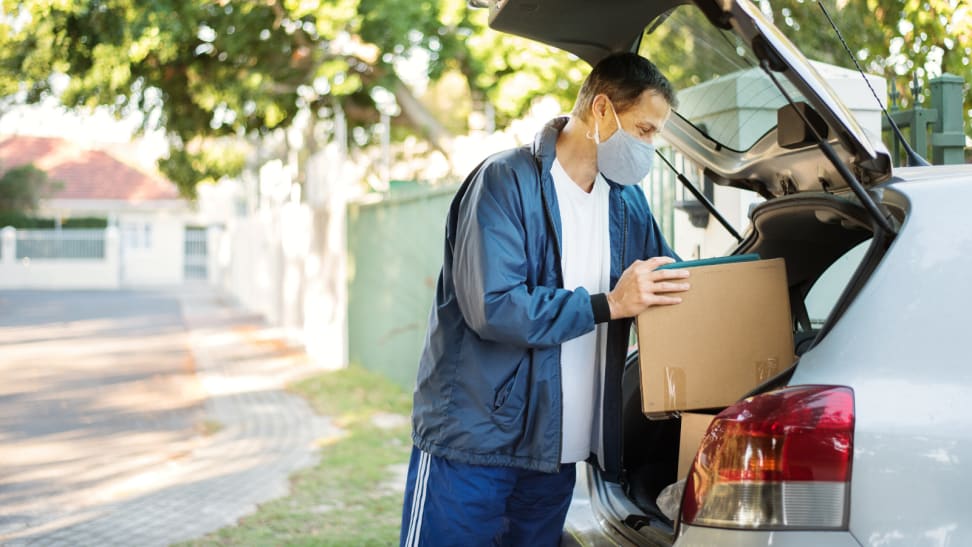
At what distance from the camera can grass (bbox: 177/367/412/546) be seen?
5.50 metres

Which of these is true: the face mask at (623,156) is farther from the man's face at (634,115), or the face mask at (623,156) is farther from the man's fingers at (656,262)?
the man's fingers at (656,262)

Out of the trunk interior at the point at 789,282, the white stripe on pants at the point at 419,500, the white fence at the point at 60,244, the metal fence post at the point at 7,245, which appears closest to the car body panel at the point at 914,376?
the trunk interior at the point at 789,282

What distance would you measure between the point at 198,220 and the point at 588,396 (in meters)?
51.5

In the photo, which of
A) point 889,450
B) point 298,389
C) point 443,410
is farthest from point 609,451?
point 298,389

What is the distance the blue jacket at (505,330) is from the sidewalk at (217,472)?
3222 millimetres

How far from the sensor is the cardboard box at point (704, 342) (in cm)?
258

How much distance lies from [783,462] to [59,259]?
39813 mm

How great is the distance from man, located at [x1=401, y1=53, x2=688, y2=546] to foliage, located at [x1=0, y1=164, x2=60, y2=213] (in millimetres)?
39117

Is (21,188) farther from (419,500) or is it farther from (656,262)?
(656,262)

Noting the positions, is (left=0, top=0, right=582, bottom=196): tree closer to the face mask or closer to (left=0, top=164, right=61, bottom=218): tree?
the face mask

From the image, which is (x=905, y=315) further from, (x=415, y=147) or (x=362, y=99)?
(x=415, y=147)

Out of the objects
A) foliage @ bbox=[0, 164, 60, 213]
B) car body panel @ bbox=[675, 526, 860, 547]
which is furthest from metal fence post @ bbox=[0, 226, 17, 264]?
car body panel @ bbox=[675, 526, 860, 547]

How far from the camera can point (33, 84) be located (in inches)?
613

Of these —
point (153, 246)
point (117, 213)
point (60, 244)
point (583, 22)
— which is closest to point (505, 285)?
point (583, 22)
